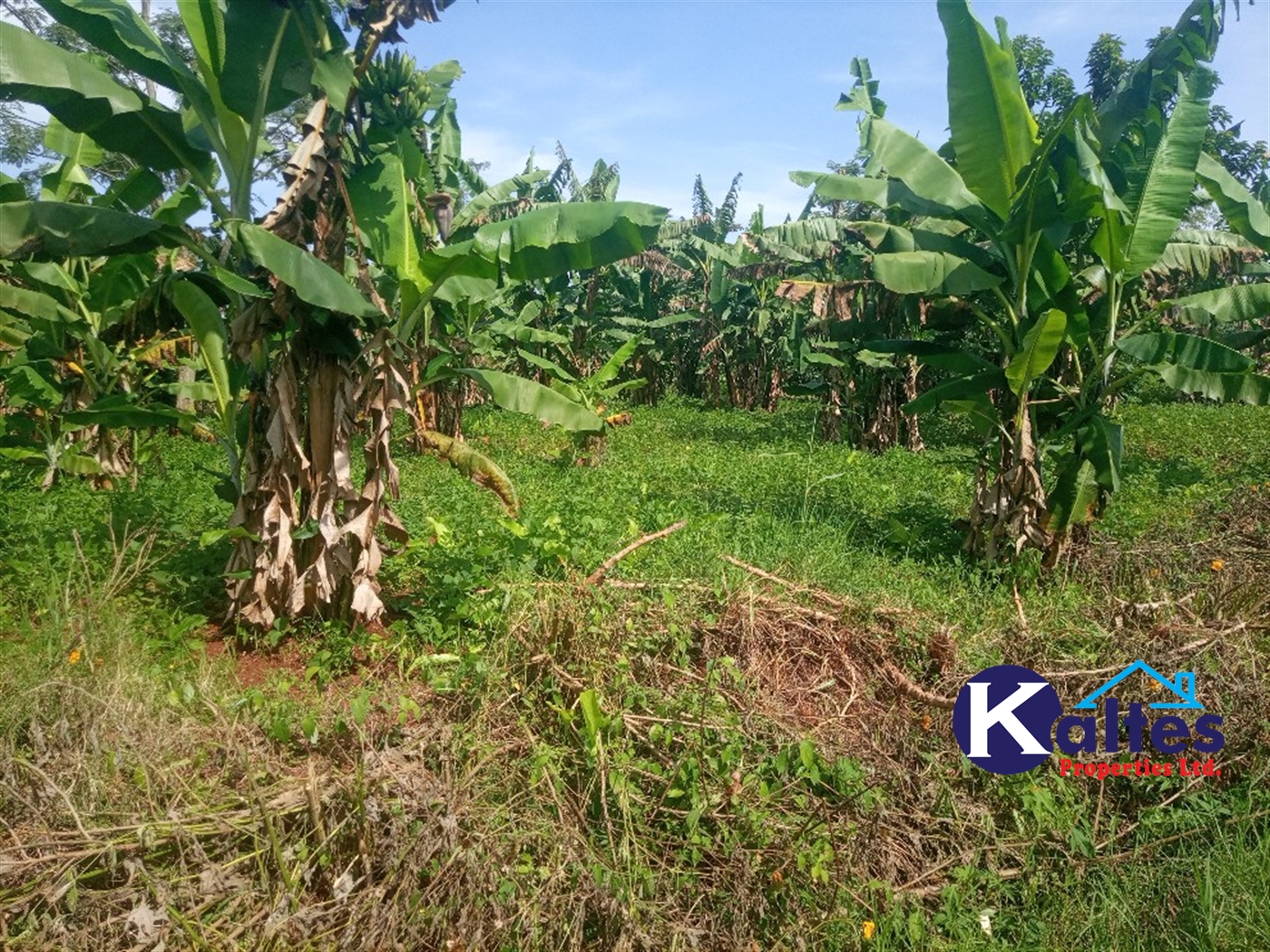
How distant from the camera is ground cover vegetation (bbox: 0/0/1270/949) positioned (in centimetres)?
308

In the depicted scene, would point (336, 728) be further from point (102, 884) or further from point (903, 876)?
point (903, 876)

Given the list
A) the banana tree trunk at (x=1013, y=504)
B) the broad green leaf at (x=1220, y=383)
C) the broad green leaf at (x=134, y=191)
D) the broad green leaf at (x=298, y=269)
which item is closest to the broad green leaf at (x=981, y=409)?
the banana tree trunk at (x=1013, y=504)

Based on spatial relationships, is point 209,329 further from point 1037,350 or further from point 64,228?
point 1037,350

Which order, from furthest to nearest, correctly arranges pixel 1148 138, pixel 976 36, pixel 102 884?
pixel 1148 138 < pixel 976 36 < pixel 102 884

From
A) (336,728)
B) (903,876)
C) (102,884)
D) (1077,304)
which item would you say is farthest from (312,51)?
(1077,304)

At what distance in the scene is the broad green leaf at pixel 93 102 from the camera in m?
4.14

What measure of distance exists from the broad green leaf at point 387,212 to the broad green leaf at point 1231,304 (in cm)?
501

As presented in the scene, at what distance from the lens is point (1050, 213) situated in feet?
18.5

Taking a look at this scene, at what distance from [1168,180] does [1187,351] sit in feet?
3.67

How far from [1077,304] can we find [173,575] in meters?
5.95

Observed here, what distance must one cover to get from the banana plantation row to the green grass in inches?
30.8

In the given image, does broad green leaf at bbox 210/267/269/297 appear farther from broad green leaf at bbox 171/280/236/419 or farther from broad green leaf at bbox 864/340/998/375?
broad green leaf at bbox 864/340/998/375

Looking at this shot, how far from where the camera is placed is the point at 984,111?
572 centimetres

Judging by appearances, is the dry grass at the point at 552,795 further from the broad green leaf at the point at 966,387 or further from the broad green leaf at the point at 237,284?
the broad green leaf at the point at 966,387
